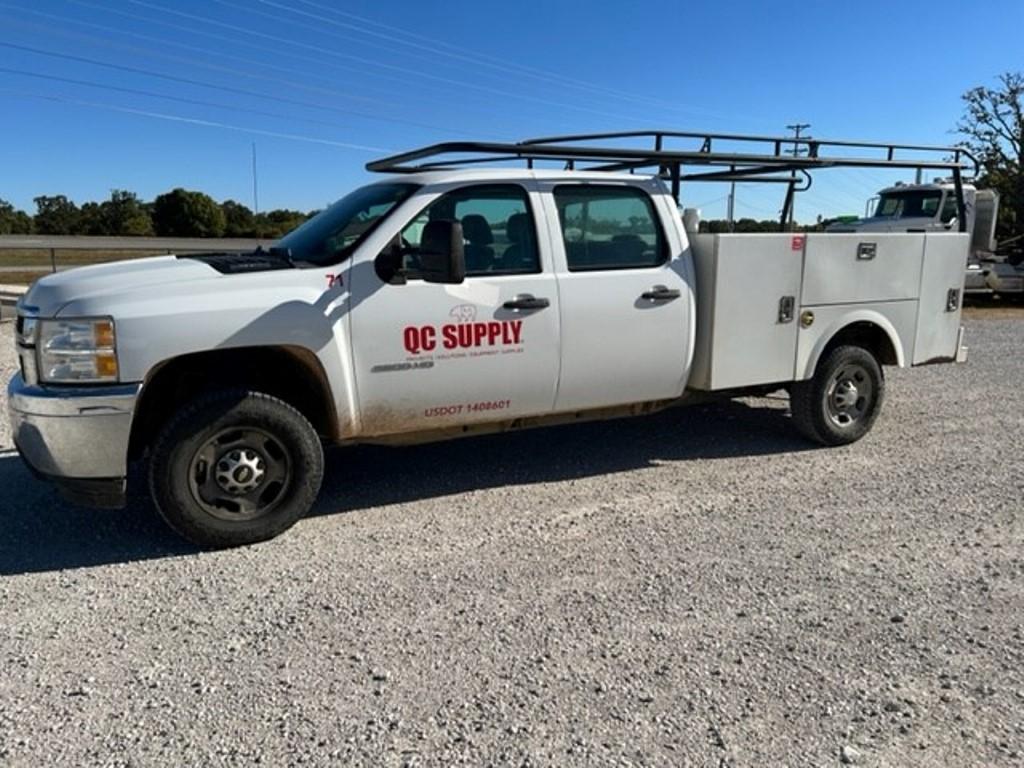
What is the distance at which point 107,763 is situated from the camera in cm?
256

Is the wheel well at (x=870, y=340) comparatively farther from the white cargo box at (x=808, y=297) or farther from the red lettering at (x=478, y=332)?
the red lettering at (x=478, y=332)

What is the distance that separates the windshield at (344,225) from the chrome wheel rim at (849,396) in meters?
3.64

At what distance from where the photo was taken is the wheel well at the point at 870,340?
6.27 meters

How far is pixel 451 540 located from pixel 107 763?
6.89 feet

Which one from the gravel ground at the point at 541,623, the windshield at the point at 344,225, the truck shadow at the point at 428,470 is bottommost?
the gravel ground at the point at 541,623

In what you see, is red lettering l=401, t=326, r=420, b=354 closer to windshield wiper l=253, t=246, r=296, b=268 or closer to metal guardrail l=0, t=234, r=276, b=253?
windshield wiper l=253, t=246, r=296, b=268

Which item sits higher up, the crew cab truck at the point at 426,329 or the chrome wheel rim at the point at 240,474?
the crew cab truck at the point at 426,329

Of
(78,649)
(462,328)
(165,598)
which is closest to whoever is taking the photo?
(78,649)

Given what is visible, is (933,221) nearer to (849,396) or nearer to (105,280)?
(849,396)

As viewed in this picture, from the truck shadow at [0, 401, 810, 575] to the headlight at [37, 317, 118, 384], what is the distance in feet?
3.22

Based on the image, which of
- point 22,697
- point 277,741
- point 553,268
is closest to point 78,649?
point 22,697

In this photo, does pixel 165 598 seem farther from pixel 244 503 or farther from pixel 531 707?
pixel 531 707

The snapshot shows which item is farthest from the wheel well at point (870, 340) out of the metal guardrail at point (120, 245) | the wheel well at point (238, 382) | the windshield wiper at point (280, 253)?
the metal guardrail at point (120, 245)

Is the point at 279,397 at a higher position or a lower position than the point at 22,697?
higher
